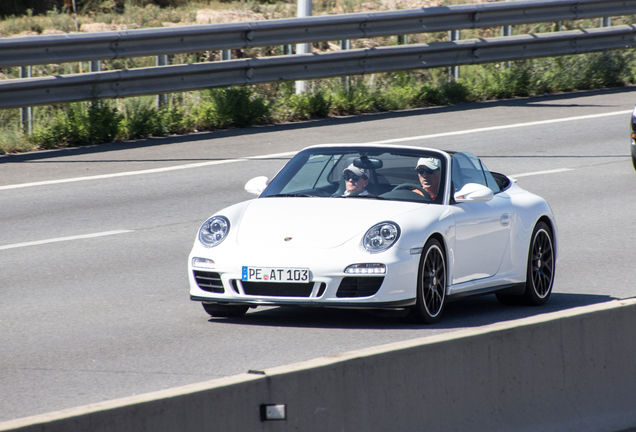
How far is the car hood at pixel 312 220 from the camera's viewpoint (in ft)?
23.8

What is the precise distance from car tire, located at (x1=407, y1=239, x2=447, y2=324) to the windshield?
20.2 inches

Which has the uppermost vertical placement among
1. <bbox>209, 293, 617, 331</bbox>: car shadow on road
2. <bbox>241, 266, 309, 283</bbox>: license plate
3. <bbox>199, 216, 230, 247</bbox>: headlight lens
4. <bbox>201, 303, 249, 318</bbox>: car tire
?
<bbox>199, 216, 230, 247</bbox>: headlight lens

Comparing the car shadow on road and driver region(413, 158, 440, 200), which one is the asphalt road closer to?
the car shadow on road

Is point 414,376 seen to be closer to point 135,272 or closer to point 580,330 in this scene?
point 580,330

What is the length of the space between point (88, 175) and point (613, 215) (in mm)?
6399

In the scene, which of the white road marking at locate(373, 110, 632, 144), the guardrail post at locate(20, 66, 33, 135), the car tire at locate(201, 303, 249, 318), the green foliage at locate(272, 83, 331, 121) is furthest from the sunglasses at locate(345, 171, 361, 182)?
the green foliage at locate(272, 83, 331, 121)

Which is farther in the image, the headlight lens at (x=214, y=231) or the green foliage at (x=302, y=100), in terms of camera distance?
the green foliage at (x=302, y=100)

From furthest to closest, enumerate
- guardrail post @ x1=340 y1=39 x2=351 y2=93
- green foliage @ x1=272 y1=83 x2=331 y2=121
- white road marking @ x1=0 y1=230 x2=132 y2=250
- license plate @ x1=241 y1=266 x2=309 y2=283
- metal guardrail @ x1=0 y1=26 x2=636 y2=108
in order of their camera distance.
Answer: guardrail post @ x1=340 y1=39 x2=351 y2=93 < green foliage @ x1=272 y1=83 x2=331 y2=121 < metal guardrail @ x1=0 y1=26 x2=636 y2=108 < white road marking @ x1=0 y1=230 x2=132 y2=250 < license plate @ x1=241 y1=266 x2=309 y2=283

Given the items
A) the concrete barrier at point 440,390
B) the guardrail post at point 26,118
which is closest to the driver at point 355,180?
the concrete barrier at point 440,390

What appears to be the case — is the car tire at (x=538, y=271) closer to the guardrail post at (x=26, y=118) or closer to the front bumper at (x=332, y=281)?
the front bumper at (x=332, y=281)

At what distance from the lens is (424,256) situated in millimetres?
7352

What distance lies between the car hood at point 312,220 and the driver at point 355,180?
17cm

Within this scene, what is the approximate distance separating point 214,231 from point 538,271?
8.85 ft

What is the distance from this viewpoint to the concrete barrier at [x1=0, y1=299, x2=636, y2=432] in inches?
153
